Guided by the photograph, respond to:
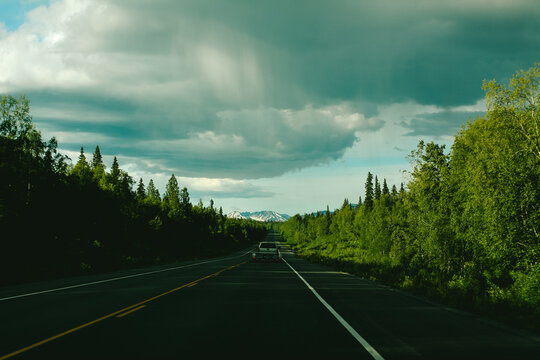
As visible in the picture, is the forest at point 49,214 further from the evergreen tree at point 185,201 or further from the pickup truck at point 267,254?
the evergreen tree at point 185,201

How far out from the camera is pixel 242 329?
8.05 m

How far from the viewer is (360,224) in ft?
325

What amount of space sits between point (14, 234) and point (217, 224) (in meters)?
108

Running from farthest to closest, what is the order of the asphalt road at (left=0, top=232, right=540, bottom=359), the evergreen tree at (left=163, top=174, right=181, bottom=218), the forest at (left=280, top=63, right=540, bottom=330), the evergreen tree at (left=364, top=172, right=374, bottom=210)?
the evergreen tree at (left=364, top=172, right=374, bottom=210) < the evergreen tree at (left=163, top=174, right=181, bottom=218) < the forest at (left=280, top=63, right=540, bottom=330) < the asphalt road at (left=0, top=232, right=540, bottom=359)

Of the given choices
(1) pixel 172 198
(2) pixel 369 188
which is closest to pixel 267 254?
(1) pixel 172 198

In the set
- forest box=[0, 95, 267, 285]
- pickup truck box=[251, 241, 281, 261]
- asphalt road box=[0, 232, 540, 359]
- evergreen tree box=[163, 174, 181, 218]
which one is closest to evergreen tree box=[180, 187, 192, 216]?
evergreen tree box=[163, 174, 181, 218]

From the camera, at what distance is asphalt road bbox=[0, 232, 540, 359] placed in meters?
6.17

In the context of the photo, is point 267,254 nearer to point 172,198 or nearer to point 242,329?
point 242,329

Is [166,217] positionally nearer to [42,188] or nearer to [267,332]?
[42,188]

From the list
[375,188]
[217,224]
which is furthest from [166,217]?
[375,188]

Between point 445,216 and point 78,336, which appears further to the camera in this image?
point 445,216

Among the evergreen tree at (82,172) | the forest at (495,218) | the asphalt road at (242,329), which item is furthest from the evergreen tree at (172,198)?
the asphalt road at (242,329)

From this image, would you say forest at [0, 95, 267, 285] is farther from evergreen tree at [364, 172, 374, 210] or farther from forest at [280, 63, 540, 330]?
evergreen tree at [364, 172, 374, 210]

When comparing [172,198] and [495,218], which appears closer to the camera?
[495,218]
